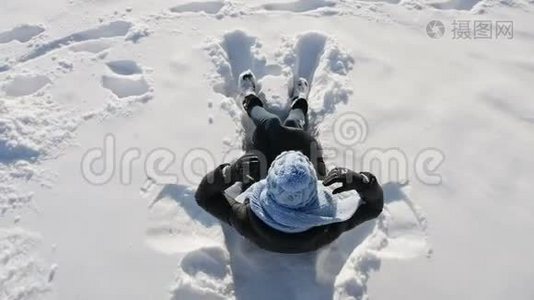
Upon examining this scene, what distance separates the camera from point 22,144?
9.91 ft

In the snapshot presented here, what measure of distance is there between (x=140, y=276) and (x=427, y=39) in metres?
2.31

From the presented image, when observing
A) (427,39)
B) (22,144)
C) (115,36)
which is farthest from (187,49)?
(427,39)

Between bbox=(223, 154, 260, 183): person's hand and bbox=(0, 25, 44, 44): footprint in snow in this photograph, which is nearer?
bbox=(223, 154, 260, 183): person's hand

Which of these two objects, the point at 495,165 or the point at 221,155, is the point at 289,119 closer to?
the point at 221,155

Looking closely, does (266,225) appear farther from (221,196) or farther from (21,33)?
(21,33)

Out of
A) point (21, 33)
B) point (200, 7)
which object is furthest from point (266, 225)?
point (21, 33)

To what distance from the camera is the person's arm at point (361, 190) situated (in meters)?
2.37

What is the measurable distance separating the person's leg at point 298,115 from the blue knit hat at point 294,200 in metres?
0.75

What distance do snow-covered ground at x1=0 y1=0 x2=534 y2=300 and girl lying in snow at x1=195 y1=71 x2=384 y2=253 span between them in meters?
0.25

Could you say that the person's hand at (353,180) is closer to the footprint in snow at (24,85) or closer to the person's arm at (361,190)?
the person's arm at (361,190)

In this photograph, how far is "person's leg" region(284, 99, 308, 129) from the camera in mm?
3008

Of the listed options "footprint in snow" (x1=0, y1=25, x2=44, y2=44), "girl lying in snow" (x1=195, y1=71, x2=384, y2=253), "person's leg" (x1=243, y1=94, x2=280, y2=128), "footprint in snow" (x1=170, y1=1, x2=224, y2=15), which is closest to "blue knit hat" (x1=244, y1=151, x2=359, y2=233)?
"girl lying in snow" (x1=195, y1=71, x2=384, y2=253)

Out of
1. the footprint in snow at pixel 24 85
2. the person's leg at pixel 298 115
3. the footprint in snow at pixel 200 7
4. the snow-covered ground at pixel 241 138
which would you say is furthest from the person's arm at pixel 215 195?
the footprint in snow at pixel 200 7

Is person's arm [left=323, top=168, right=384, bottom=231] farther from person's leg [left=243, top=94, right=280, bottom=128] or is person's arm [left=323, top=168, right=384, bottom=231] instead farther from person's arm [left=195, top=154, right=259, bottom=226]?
person's leg [left=243, top=94, right=280, bottom=128]
